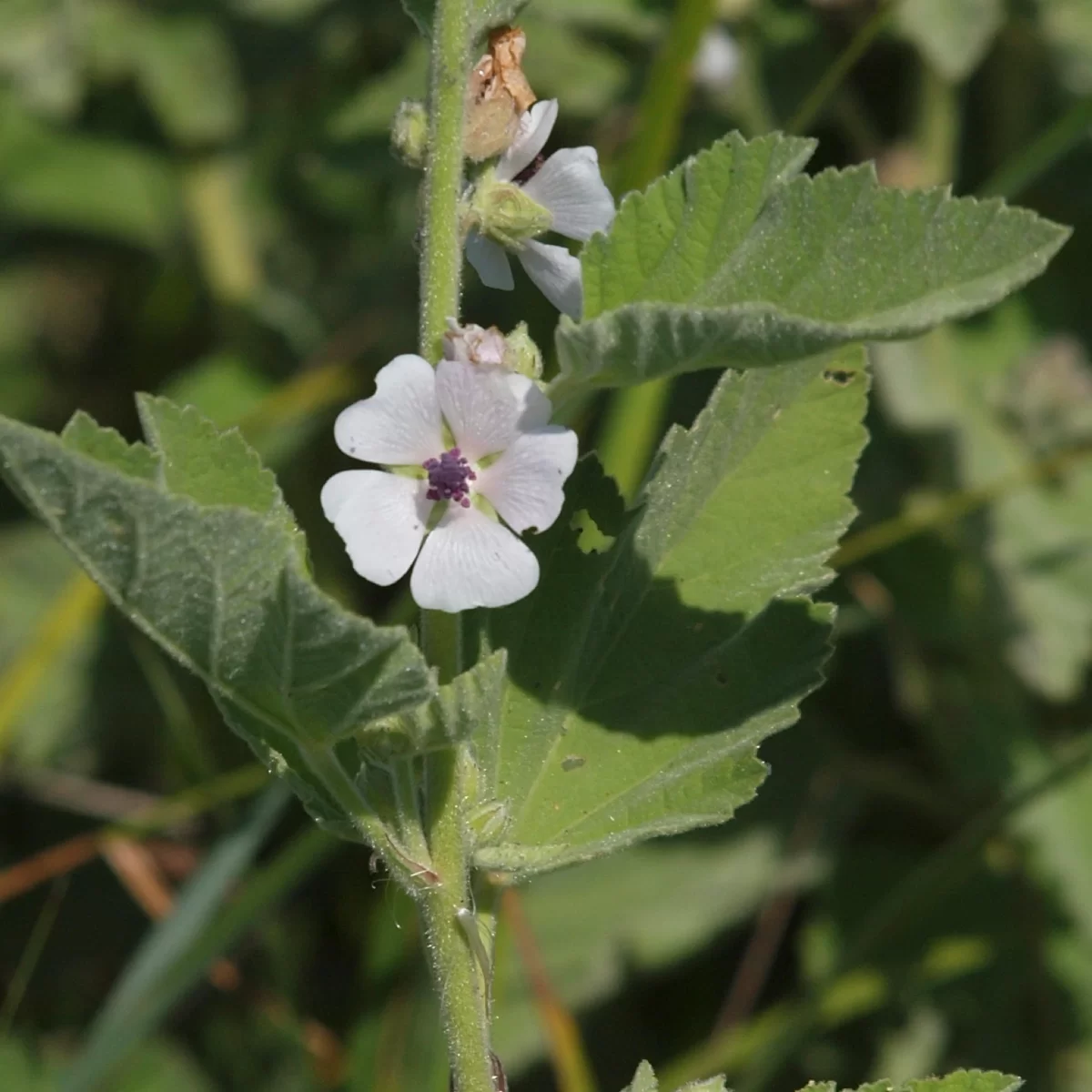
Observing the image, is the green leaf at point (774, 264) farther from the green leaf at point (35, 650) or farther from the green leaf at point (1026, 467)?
the green leaf at point (35, 650)

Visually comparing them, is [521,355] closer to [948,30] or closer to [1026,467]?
[948,30]

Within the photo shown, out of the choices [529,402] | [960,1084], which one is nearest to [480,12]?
[529,402]

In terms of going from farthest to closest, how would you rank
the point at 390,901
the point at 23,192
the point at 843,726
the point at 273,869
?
1. the point at 23,192
2. the point at 843,726
3. the point at 273,869
4. the point at 390,901

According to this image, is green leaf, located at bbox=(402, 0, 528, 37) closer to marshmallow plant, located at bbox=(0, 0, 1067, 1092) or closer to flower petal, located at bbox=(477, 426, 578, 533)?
marshmallow plant, located at bbox=(0, 0, 1067, 1092)

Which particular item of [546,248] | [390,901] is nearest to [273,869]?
[390,901]

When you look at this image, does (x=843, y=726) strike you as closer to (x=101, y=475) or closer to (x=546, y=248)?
(x=546, y=248)

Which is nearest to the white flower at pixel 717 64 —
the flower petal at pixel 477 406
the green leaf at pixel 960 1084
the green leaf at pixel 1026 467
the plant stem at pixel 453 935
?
the green leaf at pixel 1026 467

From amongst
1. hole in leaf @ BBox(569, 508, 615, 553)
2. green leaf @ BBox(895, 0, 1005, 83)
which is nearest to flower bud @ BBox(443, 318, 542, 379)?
hole in leaf @ BBox(569, 508, 615, 553)
